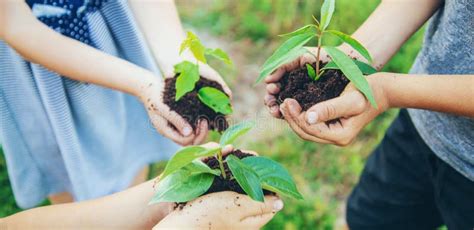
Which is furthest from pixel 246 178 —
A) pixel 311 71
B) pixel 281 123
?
pixel 281 123

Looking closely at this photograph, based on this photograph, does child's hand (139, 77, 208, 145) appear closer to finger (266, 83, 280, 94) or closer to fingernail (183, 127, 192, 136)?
fingernail (183, 127, 192, 136)

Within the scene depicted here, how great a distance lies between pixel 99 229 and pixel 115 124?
20.7 inches

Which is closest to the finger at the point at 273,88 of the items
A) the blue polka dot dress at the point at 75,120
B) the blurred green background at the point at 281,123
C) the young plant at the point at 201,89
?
the young plant at the point at 201,89

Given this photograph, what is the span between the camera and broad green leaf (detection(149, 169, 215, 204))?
0.99 meters

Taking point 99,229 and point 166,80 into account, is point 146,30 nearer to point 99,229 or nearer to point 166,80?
point 166,80

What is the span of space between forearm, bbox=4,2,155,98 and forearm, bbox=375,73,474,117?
2.15 feet

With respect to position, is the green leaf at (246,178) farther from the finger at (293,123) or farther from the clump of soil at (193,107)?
the clump of soil at (193,107)

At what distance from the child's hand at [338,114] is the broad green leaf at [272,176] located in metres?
0.14

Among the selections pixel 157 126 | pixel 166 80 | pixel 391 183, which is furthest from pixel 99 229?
pixel 391 183

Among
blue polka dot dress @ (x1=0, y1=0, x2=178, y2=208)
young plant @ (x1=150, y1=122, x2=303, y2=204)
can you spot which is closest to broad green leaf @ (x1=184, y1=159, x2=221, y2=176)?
young plant @ (x1=150, y1=122, x2=303, y2=204)

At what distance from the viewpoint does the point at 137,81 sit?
53.7 inches

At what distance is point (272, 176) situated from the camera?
1043 mm

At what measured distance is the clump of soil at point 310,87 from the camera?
114 cm

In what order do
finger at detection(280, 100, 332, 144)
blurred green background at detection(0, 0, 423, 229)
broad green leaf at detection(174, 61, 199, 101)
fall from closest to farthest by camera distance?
→ finger at detection(280, 100, 332, 144) < broad green leaf at detection(174, 61, 199, 101) < blurred green background at detection(0, 0, 423, 229)
